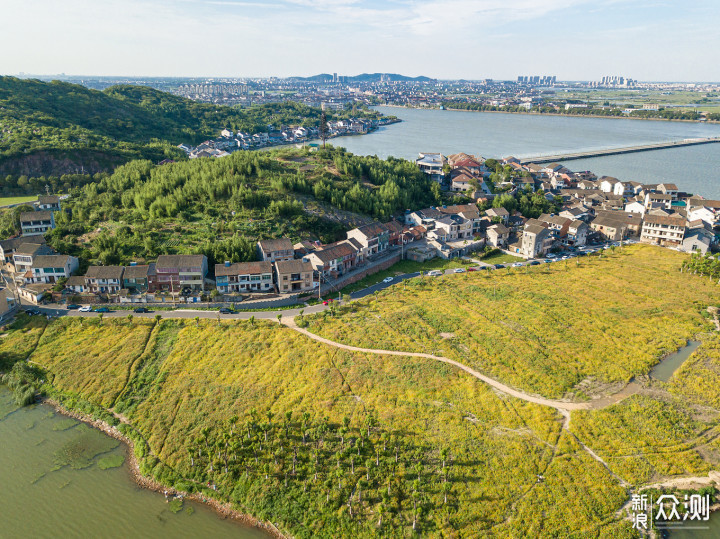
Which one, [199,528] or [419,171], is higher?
[419,171]

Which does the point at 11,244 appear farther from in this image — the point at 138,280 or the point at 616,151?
the point at 616,151

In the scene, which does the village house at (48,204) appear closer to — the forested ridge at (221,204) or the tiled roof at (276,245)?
the forested ridge at (221,204)

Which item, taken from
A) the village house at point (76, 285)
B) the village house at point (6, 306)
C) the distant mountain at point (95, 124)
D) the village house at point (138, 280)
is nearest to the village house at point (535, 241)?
the village house at point (138, 280)

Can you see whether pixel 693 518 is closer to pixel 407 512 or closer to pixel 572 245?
pixel 407 512

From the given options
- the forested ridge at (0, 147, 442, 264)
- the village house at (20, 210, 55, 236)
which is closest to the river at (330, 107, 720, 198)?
the forested ridge at (0, 147, 442, 264)

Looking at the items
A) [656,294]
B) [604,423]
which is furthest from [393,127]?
[604,423]

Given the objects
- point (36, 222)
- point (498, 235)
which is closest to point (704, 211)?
point (498, 235)

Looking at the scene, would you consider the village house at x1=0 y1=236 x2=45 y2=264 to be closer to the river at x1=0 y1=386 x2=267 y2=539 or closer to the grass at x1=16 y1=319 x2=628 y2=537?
the grass at x1=16 y1=319 x2=628 y2=537
